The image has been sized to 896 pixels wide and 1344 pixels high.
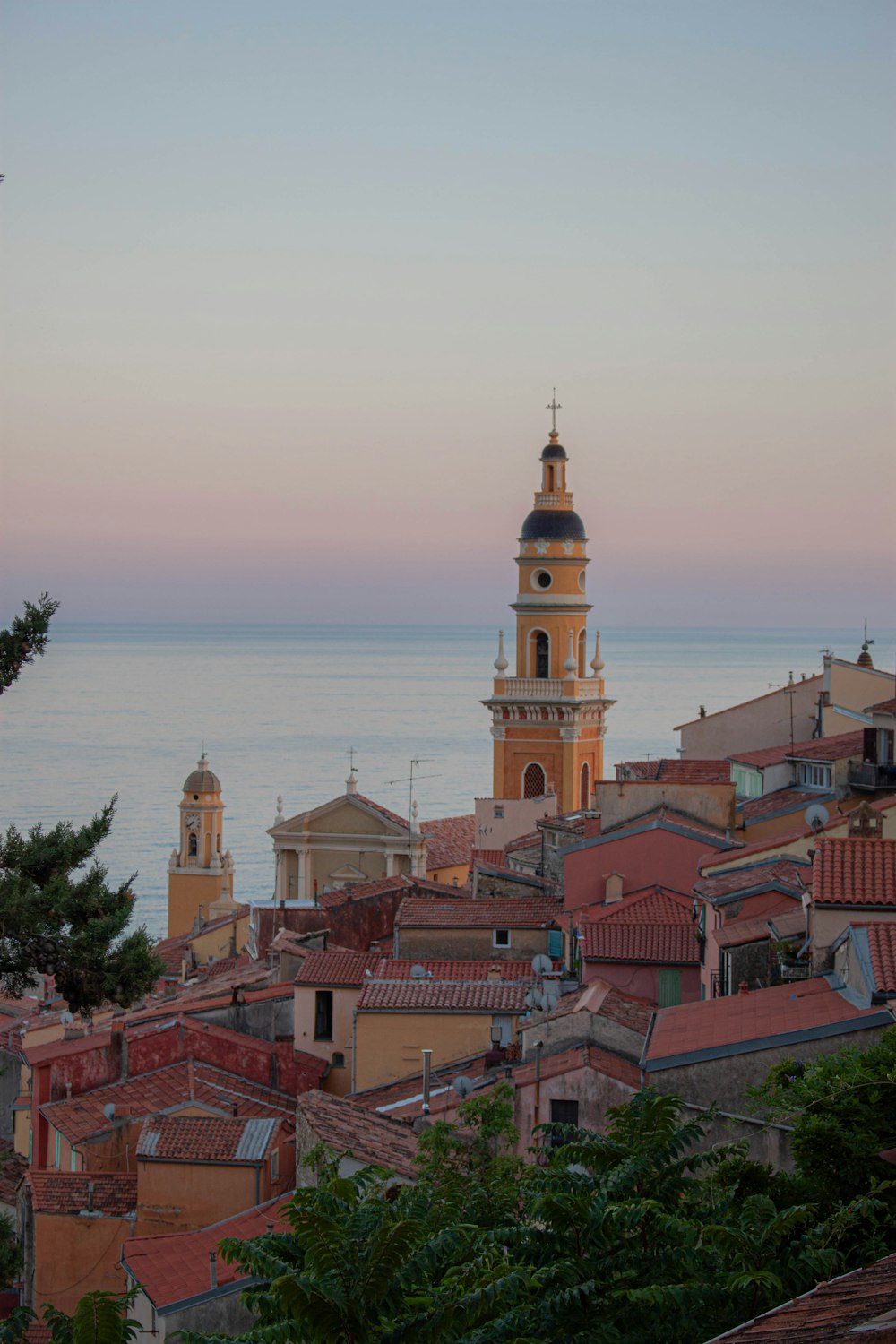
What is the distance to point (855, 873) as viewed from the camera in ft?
51.0

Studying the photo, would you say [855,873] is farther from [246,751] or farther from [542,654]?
[246,751]

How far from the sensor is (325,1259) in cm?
779

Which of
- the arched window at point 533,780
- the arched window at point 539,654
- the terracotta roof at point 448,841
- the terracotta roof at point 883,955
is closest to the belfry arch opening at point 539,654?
the arched window at point 539,654

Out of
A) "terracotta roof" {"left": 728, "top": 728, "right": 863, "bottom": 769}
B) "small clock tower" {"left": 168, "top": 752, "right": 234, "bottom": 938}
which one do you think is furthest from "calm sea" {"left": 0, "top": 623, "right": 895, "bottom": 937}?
"terracotta roof" {"left": 728, "top": 728, "right": 863, "bottom": 769}

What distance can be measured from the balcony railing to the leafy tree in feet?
121

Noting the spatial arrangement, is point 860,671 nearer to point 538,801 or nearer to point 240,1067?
point 538,801

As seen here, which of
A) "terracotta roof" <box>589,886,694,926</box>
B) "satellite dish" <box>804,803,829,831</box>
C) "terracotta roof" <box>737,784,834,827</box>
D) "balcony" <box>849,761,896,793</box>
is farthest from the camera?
"terracotta roof" <box>737,784,834,827</box>

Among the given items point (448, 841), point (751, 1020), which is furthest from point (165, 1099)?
point (448, 841)

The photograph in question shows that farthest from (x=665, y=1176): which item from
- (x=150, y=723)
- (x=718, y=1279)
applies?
(x=150, y=723)

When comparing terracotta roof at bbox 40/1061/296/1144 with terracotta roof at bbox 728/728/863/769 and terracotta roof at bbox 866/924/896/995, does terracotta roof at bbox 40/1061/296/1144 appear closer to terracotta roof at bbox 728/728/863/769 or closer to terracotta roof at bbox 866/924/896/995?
terracotta roof at bbox 866/924/896/995

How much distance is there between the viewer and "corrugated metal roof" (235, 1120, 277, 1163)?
15.8m

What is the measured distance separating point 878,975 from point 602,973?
7027mm

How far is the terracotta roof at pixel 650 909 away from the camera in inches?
A: 860

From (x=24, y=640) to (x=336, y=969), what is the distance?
10.4 m
